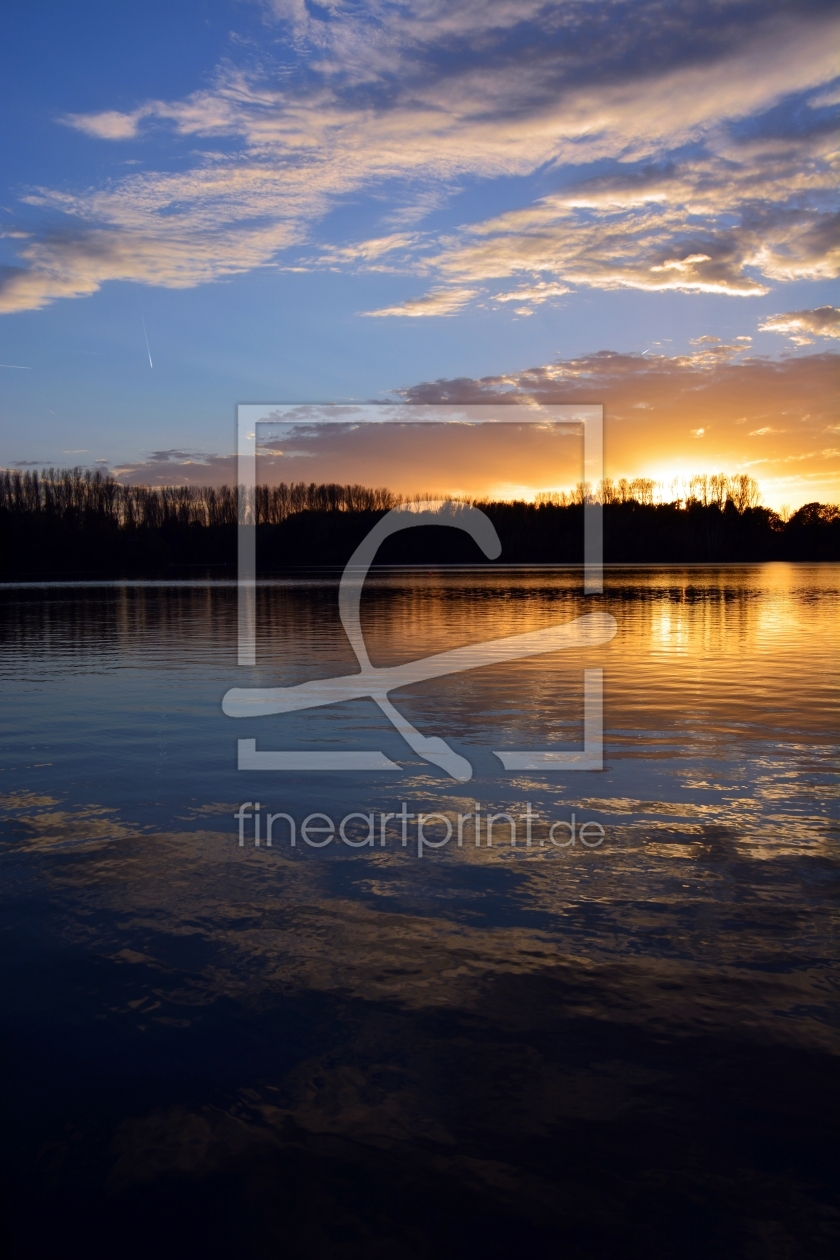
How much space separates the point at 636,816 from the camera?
8.42 metres

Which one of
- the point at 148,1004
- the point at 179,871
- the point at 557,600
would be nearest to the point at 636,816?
the point at 179,871

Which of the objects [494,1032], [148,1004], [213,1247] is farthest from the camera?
[148,1004]

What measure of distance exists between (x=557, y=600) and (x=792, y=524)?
15113cm

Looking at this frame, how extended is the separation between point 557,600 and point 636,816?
37.9 meters

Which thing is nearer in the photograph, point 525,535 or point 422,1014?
point 422,1014

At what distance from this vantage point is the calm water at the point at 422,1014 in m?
3.48

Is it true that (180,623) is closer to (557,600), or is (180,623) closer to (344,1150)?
(557,600)

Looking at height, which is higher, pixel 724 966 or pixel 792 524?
pixel 792 524

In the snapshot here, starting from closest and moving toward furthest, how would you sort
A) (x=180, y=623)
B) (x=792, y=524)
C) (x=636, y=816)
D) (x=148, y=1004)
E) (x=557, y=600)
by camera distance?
(x=148, y=1004), (x=636, y=816), (x=180, y=623), (x=557, y=600), (x=792, y=524)

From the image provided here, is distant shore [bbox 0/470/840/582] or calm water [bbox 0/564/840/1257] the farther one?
distant shore [bbox 0/470/840/582]

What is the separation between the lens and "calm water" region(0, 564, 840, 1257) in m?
3.48

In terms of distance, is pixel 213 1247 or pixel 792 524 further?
pixel 792 524

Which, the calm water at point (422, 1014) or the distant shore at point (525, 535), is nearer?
the calm water at point (422, 1014)

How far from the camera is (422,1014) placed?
4.79 meters
